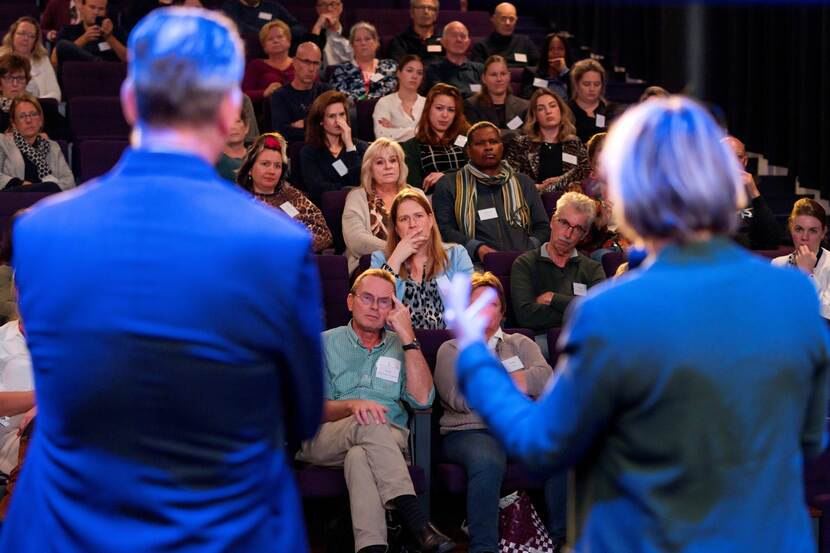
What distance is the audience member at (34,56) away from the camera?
24.6 ft

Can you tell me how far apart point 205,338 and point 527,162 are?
5497mm

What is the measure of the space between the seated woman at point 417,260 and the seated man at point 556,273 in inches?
10.4

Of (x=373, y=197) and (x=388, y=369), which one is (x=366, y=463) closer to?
(x=388, y=369)

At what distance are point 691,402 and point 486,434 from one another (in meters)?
3.10

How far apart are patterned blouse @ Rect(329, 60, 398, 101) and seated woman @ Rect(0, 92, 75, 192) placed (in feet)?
5.99

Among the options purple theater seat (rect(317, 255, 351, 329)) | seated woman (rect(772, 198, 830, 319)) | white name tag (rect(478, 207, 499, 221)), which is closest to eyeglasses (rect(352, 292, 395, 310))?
purple theater seat (rect(317, 255, 351, 329))

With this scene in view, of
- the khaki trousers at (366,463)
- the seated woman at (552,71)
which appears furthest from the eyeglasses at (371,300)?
the seated woman at (552,71)

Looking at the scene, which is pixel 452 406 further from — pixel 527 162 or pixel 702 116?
pixel 702 116

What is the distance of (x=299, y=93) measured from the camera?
7.23m

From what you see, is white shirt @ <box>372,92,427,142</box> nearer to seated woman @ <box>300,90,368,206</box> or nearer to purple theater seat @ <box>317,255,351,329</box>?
seated woman @ <box>300,90,368,206</box>

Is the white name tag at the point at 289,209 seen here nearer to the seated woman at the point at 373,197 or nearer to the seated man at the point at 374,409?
the seated woman at the point at 373,197

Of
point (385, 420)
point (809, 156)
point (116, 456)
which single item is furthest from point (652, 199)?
point (809, 156)

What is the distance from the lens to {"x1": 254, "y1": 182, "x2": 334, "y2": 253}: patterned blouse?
18.6 feet

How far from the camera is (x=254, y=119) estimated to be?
6.93m
